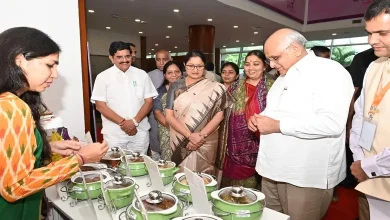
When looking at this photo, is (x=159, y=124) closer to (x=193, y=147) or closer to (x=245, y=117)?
(x=193, y=147)

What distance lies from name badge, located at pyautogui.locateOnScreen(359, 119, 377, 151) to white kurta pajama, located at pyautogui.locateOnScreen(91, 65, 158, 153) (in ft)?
5.65

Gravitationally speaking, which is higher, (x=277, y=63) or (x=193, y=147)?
(x=277, y=63)

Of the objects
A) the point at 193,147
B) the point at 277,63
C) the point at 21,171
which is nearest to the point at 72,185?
the point at 21,171

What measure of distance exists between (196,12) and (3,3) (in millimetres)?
5533

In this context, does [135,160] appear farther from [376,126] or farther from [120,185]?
[376,126]

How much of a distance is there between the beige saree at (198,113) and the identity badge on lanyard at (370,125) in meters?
1.03

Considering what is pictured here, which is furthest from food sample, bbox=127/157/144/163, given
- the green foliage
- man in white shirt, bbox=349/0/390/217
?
the green foliage

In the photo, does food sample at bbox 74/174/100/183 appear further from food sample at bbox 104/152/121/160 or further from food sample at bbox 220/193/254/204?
food sample at bbox 220/193/254/204

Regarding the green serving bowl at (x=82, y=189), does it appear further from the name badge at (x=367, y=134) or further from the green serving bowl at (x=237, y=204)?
the name badge at (x=367, y=134)

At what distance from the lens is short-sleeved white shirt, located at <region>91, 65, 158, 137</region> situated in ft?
7.91

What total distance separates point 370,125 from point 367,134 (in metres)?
0.05

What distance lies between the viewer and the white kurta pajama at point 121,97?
2.42 meters

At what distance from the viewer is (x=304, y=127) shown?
128cm

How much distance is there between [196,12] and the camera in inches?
272
